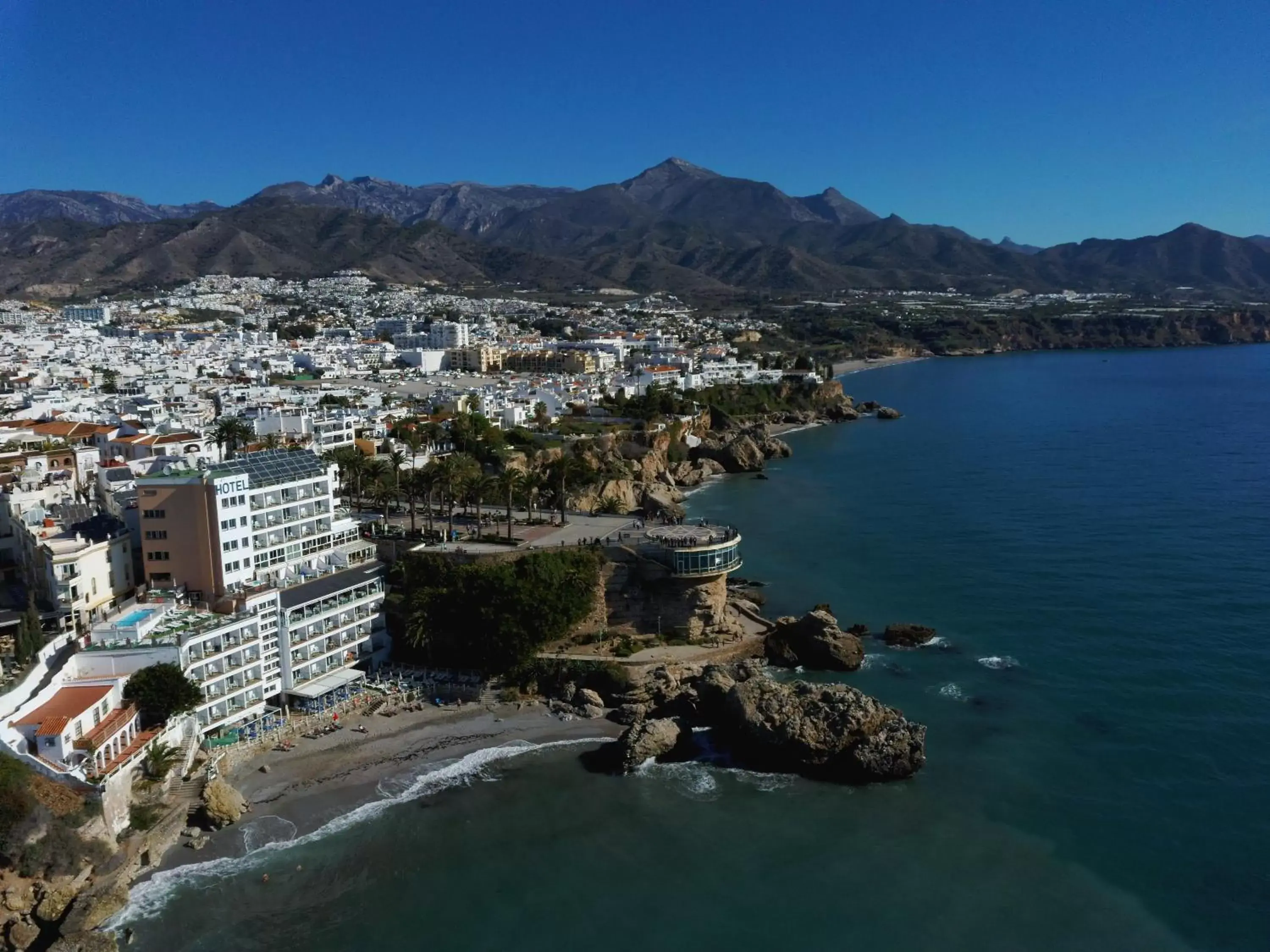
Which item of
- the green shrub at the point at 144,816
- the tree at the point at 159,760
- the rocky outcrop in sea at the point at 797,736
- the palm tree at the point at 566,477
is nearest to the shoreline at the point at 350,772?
the green shrub at the point at 144,816

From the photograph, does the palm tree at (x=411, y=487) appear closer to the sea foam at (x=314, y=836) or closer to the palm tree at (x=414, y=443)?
the palm tree at (x=414, y=443)

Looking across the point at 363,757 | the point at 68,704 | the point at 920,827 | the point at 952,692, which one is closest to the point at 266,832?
the point at 363,757

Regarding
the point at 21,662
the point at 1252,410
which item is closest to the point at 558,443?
the point at 21,662

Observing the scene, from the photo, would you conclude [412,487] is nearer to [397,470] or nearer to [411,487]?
[411,487]

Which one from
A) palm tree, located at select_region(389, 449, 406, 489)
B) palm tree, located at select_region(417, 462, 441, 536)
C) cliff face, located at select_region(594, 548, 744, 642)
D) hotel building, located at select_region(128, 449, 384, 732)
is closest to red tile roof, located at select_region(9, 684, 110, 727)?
hotel building, located at select_region(128, 449, 384, 732)

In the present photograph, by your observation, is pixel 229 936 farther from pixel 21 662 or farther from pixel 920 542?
pixel 920 542
